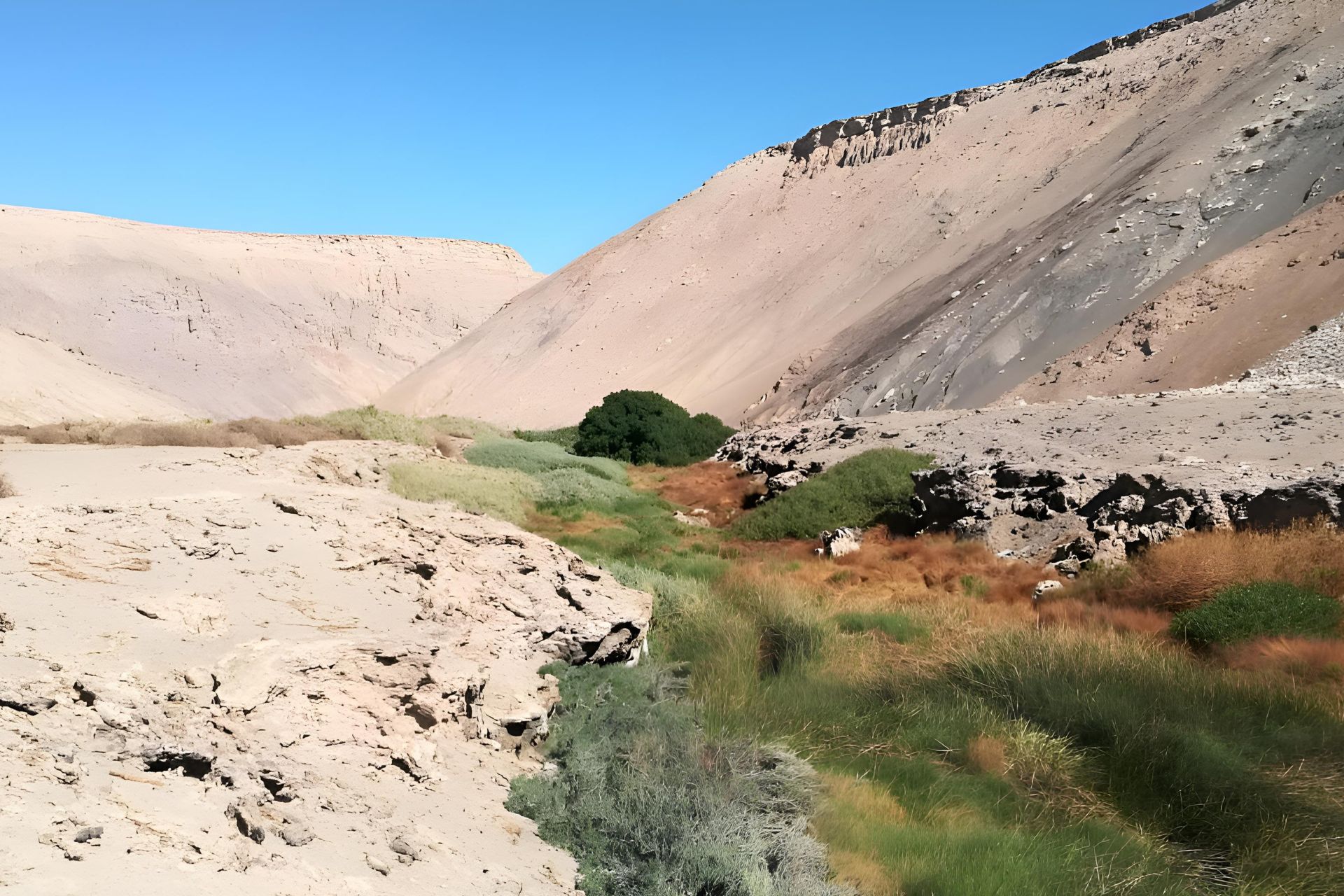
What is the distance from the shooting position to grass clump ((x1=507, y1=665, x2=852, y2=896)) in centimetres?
414

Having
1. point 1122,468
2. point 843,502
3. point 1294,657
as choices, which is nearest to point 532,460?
point 843,502

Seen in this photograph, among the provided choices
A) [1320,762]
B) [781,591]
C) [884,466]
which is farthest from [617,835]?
[884,466]

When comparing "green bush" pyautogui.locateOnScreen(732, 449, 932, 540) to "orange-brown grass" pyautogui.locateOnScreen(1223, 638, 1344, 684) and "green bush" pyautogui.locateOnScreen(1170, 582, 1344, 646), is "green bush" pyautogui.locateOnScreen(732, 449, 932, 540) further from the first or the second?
"orange-brown grass" pyautogui.locateOnScreen(1223, 638, 1344, 684)

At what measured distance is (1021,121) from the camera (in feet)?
163

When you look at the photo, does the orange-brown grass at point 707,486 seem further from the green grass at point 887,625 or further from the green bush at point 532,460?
the green grass at point 887,625

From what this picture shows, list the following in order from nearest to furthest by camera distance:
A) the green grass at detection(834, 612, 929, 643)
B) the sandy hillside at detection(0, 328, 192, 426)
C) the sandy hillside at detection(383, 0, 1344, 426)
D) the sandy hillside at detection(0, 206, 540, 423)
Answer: the green grass at detection(834, 612, 929, 643)
the sandy hillside at detection(383, 0, 1344, 426)
the sandy hillside at detection(0, 328, 192, 426)
the sandy hillside at detection(0, 206, 540, 423)

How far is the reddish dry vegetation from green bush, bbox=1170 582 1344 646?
244 centimetres

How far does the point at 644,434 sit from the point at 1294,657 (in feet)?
71.1

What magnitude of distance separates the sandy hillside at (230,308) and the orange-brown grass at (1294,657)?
5002 centimetres

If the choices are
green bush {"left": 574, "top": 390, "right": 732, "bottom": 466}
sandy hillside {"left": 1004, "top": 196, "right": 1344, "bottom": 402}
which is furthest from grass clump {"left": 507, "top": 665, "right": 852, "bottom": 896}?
green bush {"left": 574, "top": 390, "right": 732, "bottom": 466}

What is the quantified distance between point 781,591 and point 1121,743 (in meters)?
4.00

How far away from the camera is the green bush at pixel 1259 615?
7871mm

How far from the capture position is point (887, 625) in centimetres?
911

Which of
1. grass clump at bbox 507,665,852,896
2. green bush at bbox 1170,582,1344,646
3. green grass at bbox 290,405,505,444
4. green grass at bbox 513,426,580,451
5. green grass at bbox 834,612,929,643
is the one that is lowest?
grass clump at bbox 507,665,852,896
